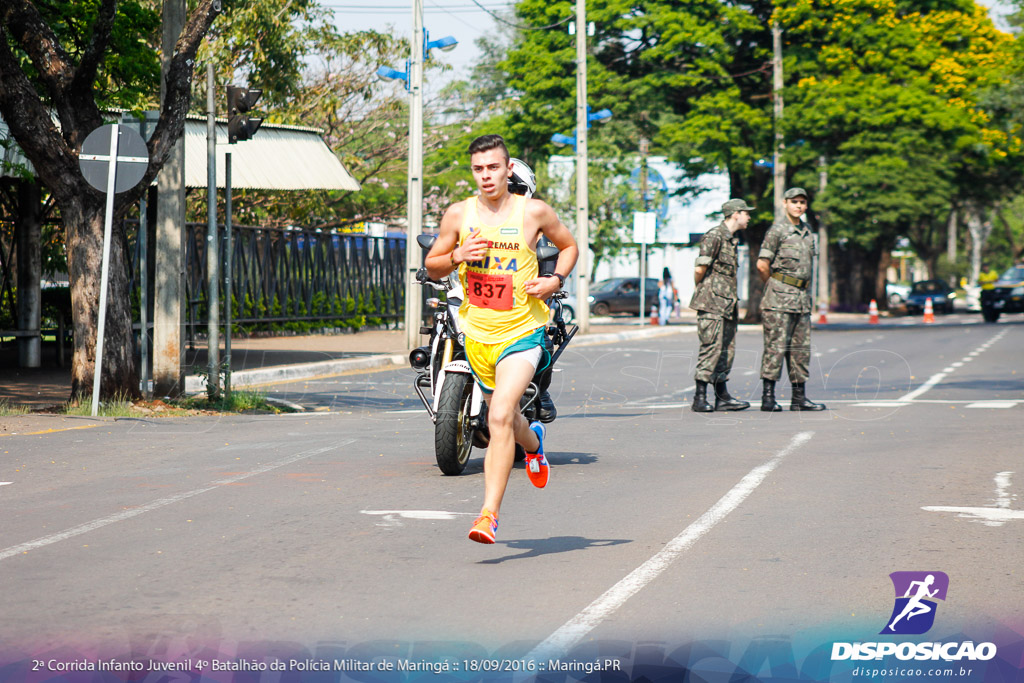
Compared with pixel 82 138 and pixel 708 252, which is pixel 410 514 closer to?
pixel 708 252

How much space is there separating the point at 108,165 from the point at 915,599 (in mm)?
9079

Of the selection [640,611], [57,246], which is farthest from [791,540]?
[57,246]

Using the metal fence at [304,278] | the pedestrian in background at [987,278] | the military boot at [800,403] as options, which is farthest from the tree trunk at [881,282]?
the military boot at [800,403]

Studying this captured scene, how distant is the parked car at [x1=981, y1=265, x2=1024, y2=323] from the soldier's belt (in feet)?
115

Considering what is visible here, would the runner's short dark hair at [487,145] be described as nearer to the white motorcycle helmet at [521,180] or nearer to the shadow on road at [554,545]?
the shadow on road at [554,545]

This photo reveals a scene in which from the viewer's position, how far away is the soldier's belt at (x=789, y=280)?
13.1m

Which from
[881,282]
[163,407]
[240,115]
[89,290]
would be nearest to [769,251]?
[240,115]

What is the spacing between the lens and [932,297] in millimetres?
58719

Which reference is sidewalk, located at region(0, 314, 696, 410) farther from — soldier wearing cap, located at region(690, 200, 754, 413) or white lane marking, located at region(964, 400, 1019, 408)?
white lane marking, located at region(964, 400, 1019, 408)

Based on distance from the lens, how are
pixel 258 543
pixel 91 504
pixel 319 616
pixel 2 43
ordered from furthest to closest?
pixel 2 43, pixel 91 504, pixel 258 543, pixel 319 616

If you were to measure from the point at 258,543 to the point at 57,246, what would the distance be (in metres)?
17.6

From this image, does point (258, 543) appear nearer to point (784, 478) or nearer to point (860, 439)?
point (784, 478)

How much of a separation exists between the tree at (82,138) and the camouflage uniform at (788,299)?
6.02 m

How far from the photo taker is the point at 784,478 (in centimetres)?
870
